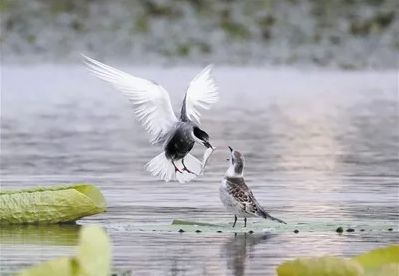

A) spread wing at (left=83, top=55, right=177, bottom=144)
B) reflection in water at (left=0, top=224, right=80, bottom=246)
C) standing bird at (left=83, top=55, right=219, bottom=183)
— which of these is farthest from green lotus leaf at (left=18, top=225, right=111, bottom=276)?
spread wing at (left=83, top=55, right=177, bottom=144)

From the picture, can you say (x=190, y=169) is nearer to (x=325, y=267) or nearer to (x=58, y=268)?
(x=325, y=267)

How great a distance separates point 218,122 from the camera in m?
24.3

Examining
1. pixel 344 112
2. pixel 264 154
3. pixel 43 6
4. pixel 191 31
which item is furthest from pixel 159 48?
pixel 264 154

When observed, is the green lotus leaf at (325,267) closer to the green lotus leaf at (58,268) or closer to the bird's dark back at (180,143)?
the green lotus leaf at (58,268)

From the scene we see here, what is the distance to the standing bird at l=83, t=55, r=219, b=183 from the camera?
41.5 feet

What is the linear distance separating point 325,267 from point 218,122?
15.4m

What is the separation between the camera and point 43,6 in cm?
4134

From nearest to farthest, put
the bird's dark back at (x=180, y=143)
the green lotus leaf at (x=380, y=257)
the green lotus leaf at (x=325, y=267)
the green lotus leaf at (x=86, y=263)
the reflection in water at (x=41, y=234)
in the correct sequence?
1. the green lotus leaf at (x=86, y=263)
2. the green lotus leaf at (x=325, y=267)
3. the green lotus leaf at (x=380, y=257)
4. the reflection in water at (x=41, y=234)
5. the bird's dark back at (x=180, y=143)

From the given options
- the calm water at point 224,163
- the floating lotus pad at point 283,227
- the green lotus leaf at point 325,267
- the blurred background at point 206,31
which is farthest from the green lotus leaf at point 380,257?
the blurred background at point 206,31

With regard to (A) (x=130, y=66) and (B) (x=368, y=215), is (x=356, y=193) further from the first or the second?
(A) (x=130, y=66)

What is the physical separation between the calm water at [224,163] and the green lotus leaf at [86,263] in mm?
1298

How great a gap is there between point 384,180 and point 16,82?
19200 millimetres

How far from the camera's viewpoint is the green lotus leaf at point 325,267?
8.90 m

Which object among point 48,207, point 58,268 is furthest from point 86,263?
point 48,207
